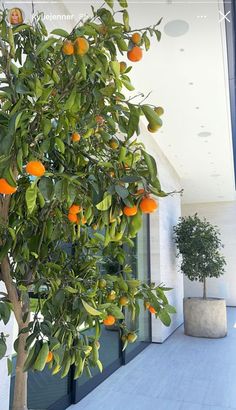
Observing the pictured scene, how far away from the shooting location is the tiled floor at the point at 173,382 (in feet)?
10.9

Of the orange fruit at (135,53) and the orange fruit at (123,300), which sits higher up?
the orange fruit at (135,53)

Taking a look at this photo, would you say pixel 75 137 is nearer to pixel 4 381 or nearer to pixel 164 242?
pixel 4 381

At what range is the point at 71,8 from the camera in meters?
3.08

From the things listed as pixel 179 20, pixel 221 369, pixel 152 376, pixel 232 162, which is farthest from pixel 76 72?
pixel 232 162

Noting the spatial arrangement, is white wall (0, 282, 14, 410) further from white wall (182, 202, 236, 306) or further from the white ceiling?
white wall (182, 202, 236, 306)

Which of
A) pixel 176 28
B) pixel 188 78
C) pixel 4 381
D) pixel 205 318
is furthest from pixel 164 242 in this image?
pixel 4 381

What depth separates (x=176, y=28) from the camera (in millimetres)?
3303

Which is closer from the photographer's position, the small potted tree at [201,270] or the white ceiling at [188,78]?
the white ceiling at [188,78]

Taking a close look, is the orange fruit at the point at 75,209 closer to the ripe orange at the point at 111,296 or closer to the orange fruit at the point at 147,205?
the orange fruit at the point at 147,205

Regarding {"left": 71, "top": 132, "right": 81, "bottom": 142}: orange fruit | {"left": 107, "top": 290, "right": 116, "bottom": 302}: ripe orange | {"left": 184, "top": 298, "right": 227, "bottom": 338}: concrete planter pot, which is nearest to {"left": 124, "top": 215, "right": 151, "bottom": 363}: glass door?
{"left": 184, "top": 298, "right": 227, "bottom": 338}: concrete planter pot

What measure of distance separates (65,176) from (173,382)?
3898mm

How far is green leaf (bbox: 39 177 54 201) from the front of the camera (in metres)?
0.77

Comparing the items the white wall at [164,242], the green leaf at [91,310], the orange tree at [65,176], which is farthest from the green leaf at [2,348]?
the white wall at [164,242]

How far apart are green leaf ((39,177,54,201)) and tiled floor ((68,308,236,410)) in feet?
10.1
